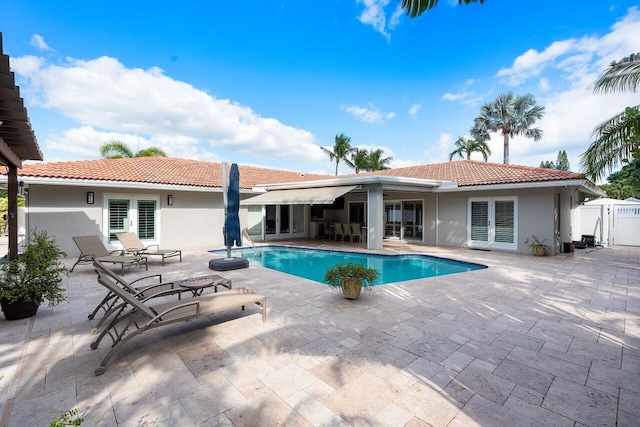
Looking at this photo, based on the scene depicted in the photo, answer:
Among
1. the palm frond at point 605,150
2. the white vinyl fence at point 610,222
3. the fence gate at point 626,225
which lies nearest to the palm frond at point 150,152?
the palm frond at point 605,150

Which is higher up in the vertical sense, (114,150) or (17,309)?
(114,150)

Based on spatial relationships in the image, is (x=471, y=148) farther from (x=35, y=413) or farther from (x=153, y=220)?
Result: (x=35, y=413)

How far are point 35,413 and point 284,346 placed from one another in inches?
156

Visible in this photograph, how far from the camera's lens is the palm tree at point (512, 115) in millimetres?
46188

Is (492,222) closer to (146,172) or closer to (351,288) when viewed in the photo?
(351,288)

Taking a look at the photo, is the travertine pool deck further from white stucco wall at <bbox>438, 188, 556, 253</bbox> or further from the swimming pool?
white stucco wall at <bbox>438, 188, 556, 253</bbox>

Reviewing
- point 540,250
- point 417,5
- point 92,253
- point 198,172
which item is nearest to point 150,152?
point 198,172

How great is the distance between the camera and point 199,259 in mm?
17812

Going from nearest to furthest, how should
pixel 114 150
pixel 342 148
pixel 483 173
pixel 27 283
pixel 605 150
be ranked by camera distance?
pixel 27 283
pixel 605 150
pixel 483 173
pixel 114 150
pixel 342 148

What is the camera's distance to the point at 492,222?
22594mm

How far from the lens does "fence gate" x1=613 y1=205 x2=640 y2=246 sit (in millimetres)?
25706

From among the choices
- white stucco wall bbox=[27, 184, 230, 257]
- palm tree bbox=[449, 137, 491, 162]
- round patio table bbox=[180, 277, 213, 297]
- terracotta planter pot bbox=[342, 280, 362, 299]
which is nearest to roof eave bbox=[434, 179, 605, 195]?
terracotta planter pot bbox=[342, 280, 362, 299]

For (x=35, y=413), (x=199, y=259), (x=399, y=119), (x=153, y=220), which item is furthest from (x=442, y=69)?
(x=35, y=413)

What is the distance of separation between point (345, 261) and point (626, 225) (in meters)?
26.2
